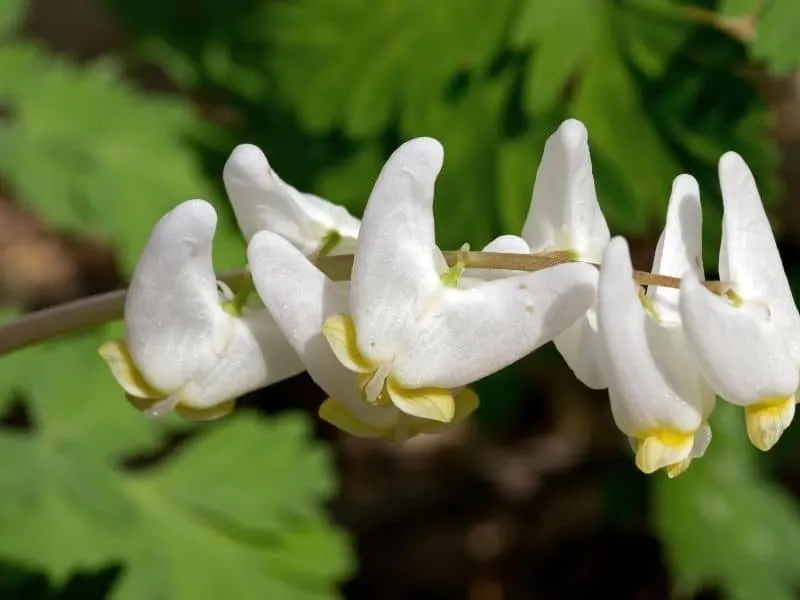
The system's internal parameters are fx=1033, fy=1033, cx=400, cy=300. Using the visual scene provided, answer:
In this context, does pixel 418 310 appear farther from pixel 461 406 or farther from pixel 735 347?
pixel 735 347

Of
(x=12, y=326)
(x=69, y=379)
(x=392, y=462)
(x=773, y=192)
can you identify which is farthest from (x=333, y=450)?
(x=12, y=326)

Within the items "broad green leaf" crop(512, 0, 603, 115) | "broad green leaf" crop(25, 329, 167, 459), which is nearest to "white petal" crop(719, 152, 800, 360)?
"broad green leaf" crop(512, 0, 603, 115)

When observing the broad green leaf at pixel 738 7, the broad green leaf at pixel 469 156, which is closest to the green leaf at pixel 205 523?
the broad green leaf at pixel 469 156

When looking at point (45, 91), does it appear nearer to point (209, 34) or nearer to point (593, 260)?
point (209, 34)

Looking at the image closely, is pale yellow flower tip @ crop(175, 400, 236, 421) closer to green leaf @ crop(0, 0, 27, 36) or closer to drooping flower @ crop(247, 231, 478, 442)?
drooping flower @ crop(247, 231, 478, 442)

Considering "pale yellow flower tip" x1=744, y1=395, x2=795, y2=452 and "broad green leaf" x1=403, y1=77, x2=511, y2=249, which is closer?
"pale yellow flower tip" x1=744, y1=395, x2=795, y2=452

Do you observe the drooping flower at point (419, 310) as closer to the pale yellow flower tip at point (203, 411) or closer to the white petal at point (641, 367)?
the white petal at point (641, 367)

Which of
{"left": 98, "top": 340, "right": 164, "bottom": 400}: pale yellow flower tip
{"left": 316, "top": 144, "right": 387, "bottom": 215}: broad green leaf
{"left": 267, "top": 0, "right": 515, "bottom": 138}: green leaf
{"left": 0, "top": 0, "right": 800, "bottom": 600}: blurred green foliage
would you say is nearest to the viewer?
{"left": 98, "top": 340, "right": 164, "bottom": 400}: pale yellow flower tip

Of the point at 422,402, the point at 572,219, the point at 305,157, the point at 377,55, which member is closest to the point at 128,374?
the point at 422,402
